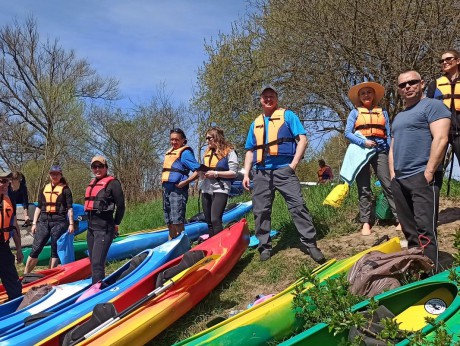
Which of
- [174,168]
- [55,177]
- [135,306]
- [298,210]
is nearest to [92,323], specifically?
[135,306]

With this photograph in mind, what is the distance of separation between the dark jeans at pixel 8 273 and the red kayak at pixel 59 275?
72cm

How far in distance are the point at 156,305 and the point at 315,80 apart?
7482 millimetres

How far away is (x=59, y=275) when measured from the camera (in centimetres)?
584

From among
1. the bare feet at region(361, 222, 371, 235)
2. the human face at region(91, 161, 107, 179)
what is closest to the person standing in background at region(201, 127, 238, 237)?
the human face at region(91, 161, 107, 179)

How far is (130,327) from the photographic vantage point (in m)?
3.35

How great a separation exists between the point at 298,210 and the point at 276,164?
527 millimetres

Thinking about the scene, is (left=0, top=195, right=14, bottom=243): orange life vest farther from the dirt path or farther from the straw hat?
the straw hat

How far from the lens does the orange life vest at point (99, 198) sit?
470cm

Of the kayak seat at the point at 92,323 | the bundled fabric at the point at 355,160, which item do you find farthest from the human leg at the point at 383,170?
the kayak seat at the point at 92,323

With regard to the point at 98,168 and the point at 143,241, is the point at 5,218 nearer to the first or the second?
the point at 98,168

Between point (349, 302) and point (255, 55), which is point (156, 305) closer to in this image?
point (349, 302)

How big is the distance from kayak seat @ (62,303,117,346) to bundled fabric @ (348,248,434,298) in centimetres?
188

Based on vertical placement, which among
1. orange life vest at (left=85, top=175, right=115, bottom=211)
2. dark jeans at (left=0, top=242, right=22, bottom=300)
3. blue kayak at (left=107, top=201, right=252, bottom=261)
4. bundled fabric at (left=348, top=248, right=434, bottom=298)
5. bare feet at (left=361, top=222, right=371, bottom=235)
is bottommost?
blue kayak at (left=107, top=201, right=252, bottom=261)

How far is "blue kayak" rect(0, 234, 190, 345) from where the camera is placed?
371 cm
